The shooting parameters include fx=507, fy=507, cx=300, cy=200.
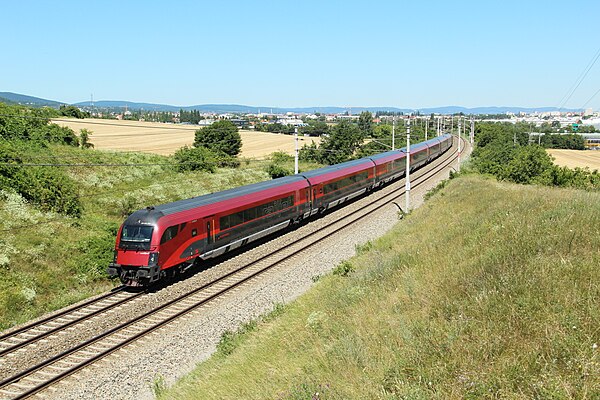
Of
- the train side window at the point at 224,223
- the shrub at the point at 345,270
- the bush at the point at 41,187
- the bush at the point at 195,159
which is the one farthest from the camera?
the bush at the point at 195,159

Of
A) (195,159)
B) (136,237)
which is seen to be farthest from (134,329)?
(195,159)

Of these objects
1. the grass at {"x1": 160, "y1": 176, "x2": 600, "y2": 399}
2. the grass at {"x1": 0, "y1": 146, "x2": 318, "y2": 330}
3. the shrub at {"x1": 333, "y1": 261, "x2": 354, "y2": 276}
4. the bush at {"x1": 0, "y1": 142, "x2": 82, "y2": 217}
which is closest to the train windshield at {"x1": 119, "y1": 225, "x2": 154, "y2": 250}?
the grass at {"x1": 0, "y1": 146, "x2": 318, "y2": 330}

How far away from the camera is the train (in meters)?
18.0

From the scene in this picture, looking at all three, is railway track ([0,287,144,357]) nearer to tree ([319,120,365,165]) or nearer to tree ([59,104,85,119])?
tree ([319,120,365,165])

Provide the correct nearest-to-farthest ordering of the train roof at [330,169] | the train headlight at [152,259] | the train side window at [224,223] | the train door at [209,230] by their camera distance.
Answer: the train headlight at [152,259], the train door at [209,230], the train side window at [224,223], the train roof at [330,169]

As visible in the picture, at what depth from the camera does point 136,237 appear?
18156 mm

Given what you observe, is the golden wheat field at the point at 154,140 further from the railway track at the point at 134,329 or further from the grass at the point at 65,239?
the railway track at the point at 134,329

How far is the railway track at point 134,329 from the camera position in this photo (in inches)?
481

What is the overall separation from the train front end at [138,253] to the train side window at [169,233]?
298 mm

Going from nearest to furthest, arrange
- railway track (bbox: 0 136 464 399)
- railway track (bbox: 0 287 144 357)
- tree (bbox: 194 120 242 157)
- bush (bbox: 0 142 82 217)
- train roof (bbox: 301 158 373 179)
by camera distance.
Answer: railway track (bbox: 0 136 464 399) → railway track (bbox: 0 287 144 357) → bush (bbox: 0 142 82 217) → train roof (bbox: 301 158 373 179) → tree (bbox: 194 120 242 157)

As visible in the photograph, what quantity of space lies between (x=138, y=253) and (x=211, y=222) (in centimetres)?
359

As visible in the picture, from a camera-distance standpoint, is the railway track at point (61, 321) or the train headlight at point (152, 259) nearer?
the railway track at point (61, 321)

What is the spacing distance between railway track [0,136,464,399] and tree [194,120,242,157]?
141 feet

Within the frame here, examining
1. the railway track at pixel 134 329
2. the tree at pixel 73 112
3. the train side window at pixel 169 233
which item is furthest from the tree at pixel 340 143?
the train side window at pixel 169 233
